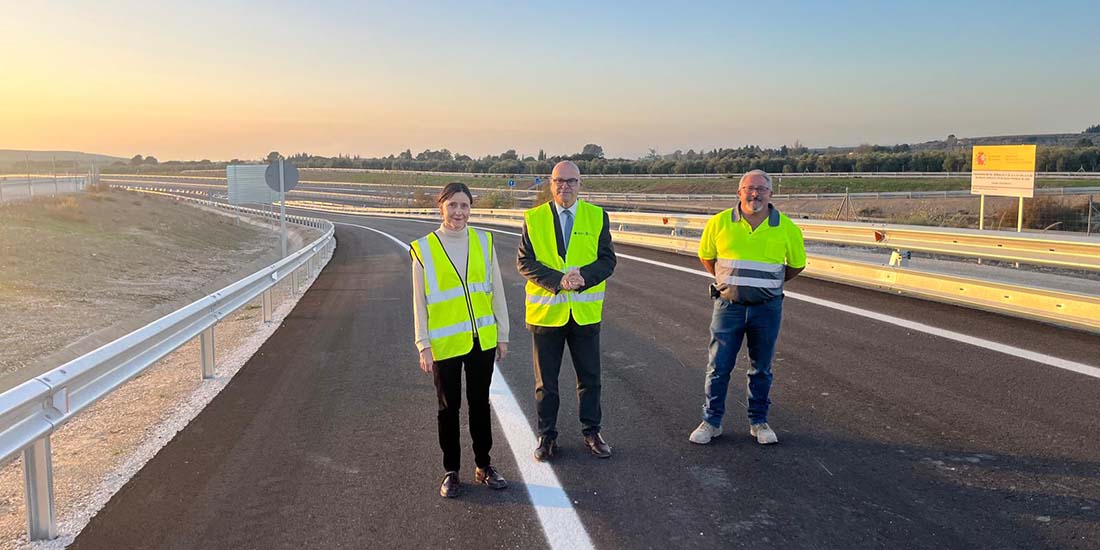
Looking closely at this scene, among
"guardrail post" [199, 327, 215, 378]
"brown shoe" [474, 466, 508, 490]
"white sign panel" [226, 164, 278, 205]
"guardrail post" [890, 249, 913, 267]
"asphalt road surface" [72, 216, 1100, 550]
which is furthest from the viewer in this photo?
"white sign panel" [226, 164, 278, 205]

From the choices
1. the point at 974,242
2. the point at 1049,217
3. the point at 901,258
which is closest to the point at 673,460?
the point at 901,258

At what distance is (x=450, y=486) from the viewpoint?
14.3ft

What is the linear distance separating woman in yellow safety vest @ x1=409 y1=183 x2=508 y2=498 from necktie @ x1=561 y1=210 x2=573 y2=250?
0.59 metres

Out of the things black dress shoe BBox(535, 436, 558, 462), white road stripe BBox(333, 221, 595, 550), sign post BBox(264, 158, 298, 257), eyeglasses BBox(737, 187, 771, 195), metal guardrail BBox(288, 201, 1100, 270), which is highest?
sign post BBox(264, 158, 298, 257)

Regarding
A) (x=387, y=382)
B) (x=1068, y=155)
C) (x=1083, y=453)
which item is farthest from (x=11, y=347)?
(x=1068, y=155)

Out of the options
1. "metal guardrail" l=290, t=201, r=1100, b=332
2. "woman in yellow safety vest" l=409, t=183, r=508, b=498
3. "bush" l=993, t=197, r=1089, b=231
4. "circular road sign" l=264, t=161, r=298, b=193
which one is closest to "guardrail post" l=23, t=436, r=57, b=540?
"woman in yellow safety vest" l=409, t=183, r=508, b=498

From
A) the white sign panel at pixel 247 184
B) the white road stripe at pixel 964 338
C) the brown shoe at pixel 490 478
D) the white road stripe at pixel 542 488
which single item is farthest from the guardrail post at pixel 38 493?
the white sign panel at pixel 247 184

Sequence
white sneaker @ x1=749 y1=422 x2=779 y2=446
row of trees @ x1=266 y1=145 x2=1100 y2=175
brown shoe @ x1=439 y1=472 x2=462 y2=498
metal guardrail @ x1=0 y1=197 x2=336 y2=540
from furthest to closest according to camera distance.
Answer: row of trees @ x1=266 y1=145 x2=1100 y2=175
white sneaker @ x1=749 y1=422 x2=779 y2=446
brown shoe @ x1=439 y1=472 x2=462 y2=498
metal guardrail @ x1=0 y1=197 x2=336 y2=540

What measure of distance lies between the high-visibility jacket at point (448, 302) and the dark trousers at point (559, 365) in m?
0.62

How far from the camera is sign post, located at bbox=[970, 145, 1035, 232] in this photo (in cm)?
1783

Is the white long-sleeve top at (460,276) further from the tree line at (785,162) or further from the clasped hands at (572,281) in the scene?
the tree line at (785,162)

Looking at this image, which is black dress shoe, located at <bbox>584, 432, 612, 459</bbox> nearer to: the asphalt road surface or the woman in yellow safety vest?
the asphalt road surface

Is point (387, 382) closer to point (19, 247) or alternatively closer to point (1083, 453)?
point (1083, 453)

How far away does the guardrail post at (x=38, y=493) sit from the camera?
3.80 metres
